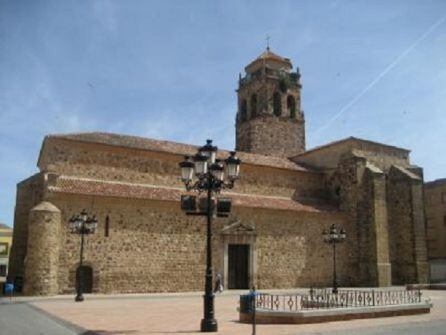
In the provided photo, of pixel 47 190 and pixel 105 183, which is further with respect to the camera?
pixel 105 183

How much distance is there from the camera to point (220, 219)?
24.0 metres

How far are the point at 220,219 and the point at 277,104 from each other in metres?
15.8

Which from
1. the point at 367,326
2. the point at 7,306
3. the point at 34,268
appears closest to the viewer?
the point at 367,326

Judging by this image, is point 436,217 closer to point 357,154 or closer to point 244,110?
point 357,154

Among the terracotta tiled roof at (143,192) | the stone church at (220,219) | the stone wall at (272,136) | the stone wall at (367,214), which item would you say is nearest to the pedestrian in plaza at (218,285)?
the stone church at (220,219)

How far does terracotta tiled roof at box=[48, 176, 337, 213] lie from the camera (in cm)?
2095

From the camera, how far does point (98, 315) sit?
12.5 meters

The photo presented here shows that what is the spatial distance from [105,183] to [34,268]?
547 centimetres

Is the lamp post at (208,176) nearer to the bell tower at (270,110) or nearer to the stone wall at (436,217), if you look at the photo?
the bell tower at (270,110)

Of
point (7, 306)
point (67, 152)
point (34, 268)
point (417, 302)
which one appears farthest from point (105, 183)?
point (417, 302)

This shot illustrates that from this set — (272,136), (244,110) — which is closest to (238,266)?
(272,136)

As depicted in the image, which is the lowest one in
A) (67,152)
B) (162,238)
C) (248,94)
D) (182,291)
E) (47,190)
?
(182,291)

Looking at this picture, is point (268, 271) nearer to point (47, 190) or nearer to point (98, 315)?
point (47, 190)

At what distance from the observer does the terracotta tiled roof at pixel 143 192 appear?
20955 mm
